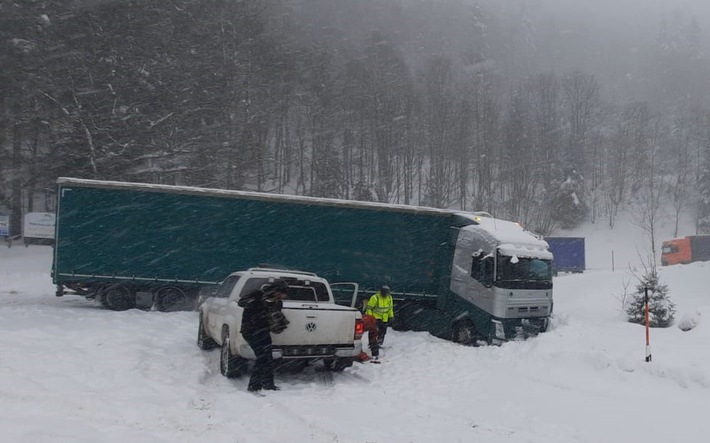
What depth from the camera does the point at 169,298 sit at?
16031 mm

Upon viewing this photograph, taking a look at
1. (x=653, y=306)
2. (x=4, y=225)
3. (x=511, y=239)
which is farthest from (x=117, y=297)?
(x=4, y=225)

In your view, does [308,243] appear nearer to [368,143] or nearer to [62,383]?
[62,383]

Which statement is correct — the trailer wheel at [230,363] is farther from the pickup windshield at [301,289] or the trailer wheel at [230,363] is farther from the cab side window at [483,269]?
the cab side window at [483,269]

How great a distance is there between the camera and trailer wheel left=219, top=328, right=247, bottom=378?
30.1 ft

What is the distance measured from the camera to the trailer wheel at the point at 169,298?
16.0m

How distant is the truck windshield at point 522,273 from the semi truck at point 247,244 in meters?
0.80

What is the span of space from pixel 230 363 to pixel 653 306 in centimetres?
1111

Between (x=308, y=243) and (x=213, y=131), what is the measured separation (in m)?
22.5

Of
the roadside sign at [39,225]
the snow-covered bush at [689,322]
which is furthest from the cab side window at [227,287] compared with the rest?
the roadside sign at [39,225]

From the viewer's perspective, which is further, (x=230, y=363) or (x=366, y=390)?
(x=230, y=363)

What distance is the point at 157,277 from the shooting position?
1569cm

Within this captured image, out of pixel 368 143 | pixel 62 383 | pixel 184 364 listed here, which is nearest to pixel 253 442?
pixel 62 383

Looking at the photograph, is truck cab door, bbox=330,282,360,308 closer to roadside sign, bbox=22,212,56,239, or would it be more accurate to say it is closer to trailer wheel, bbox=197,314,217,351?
trailer wheel, bbox=197,314,217,351

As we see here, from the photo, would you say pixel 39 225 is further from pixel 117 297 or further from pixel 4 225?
pixel 117 297
